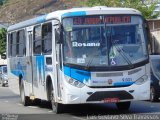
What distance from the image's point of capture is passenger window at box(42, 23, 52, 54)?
18.4 metres

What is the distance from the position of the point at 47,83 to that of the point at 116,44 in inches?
121

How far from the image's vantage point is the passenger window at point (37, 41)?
19844 millimetres

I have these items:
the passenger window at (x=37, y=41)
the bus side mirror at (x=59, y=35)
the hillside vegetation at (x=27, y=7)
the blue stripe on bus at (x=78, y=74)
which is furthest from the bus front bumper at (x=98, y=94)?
the hillside vegetation at (x=27, y=7)

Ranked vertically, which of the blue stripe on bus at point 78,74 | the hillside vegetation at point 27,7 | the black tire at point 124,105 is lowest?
the black tire at point 124,105

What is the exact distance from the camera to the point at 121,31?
17141mm

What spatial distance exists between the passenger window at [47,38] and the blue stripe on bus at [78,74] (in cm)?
180

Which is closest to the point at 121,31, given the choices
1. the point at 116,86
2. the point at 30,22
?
the point at 116,86

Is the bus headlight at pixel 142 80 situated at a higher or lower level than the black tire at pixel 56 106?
higher

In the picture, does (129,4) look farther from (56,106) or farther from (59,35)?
(59,35)

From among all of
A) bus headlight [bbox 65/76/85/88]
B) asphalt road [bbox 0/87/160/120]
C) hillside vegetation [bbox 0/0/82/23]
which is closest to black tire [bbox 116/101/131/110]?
asphalt road [bbox 0/87/160/120]

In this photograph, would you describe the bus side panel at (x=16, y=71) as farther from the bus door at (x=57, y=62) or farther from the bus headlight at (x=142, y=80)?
the bus headlight at (x=142, y=80)

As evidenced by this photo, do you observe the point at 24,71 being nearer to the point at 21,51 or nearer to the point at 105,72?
the point at 21,51

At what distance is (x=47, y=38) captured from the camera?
1872 centimetres

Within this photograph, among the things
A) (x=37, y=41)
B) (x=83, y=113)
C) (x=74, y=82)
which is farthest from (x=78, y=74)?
(x=37, y=41)
